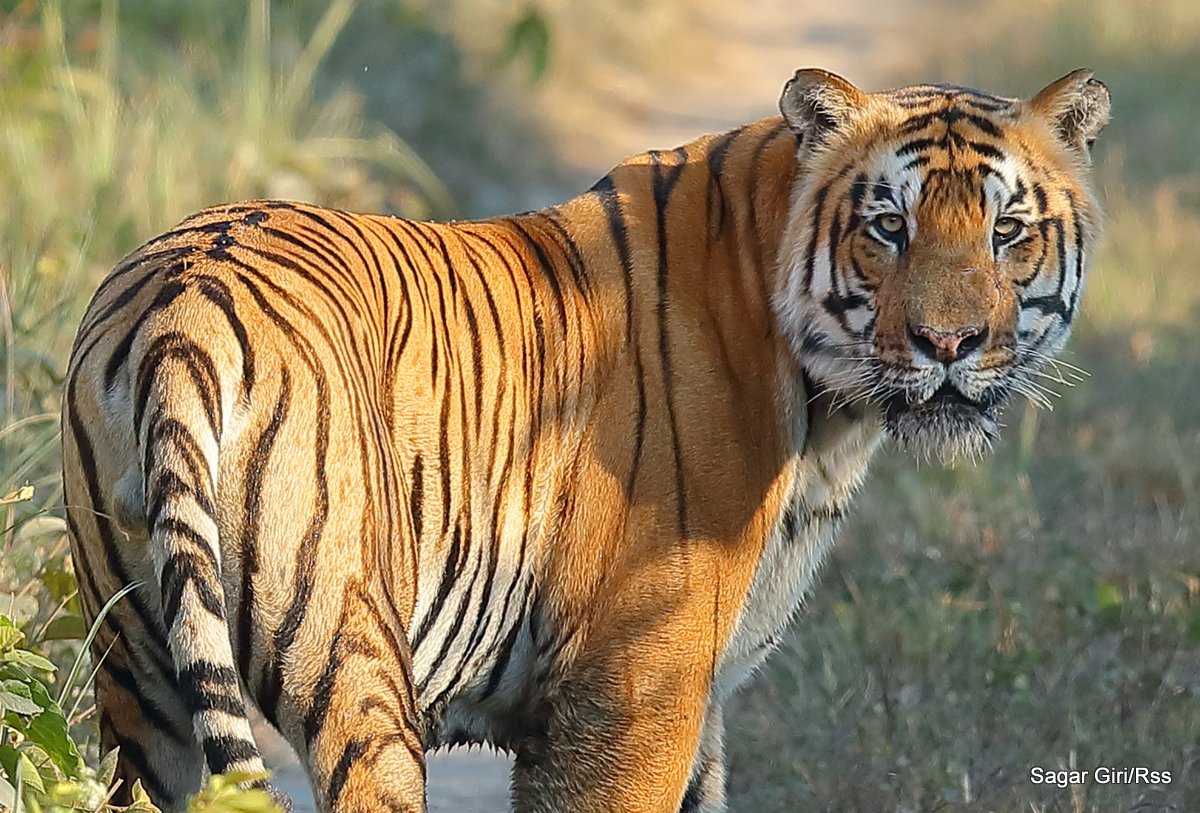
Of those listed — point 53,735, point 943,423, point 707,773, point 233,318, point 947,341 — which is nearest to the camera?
point 233,318

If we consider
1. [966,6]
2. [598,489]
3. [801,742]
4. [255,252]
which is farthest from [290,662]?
[966,6]

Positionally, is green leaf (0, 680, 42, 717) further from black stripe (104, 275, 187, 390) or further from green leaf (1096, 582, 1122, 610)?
green leaf (1096, 582, 1122, 610)

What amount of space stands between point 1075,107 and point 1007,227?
13.6 inches

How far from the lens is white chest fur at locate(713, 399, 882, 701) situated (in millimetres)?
3061

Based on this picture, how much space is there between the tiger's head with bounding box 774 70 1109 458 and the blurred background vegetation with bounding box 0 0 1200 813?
112cm

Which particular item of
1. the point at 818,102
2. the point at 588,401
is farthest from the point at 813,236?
the point at 588,401

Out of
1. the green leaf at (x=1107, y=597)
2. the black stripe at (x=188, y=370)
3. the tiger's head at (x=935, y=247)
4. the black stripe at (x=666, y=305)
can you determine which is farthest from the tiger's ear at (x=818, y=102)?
the green leaf at (x=1107, y=597)

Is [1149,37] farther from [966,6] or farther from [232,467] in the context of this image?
[232,467]

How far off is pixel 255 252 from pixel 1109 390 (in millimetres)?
4586

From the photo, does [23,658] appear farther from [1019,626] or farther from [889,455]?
[889,455]

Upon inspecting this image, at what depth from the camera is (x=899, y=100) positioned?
319cm

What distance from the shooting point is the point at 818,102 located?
312cm

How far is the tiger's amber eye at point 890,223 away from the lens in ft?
9.84

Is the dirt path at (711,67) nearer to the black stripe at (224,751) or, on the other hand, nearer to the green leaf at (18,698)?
the green leaf at (18,698)
